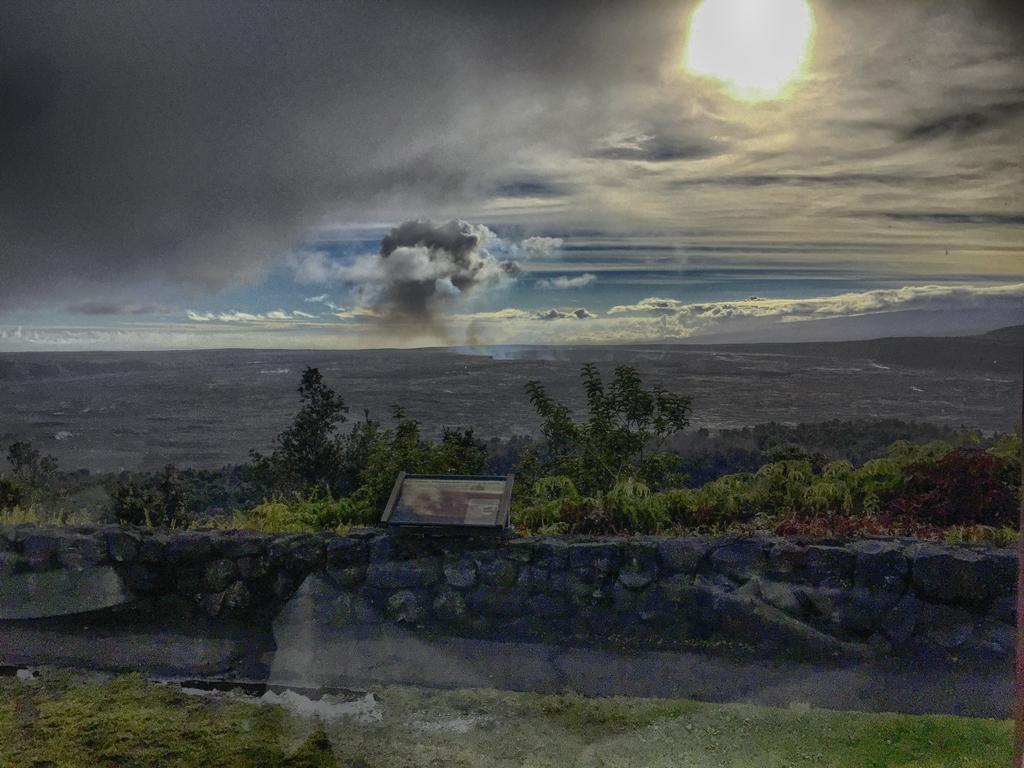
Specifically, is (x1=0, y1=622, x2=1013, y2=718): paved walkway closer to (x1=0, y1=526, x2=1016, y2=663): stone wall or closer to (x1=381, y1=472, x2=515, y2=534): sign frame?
(x1=0, y1=526, x2=1016, y2=663): stone wall

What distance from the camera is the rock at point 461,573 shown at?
448 centimetres

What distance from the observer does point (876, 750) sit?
353 cm

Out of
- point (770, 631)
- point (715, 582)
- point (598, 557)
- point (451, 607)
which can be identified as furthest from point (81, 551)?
point (770, 631)

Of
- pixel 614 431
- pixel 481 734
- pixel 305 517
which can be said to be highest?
pixel 614 431

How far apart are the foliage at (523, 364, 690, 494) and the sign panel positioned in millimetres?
835

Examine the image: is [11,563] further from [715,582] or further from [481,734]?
Answer: [715,582]

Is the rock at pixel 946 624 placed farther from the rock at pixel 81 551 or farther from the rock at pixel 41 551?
the rock at pixel 41 551

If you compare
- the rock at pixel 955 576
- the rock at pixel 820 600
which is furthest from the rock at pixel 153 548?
the rock at pixel 955 576

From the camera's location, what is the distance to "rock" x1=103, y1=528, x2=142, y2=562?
483 cm

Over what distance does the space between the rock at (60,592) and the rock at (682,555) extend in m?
3.02

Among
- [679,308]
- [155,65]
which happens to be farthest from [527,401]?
[155,65]

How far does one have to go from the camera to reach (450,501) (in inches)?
178

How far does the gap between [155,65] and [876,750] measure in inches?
195

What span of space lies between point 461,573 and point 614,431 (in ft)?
4.78
